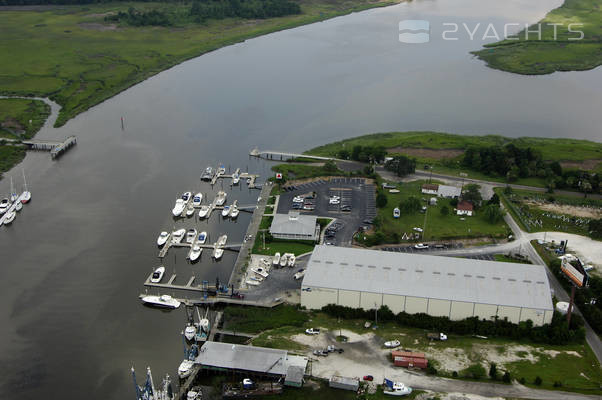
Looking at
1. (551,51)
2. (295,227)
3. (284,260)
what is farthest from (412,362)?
(551,51)

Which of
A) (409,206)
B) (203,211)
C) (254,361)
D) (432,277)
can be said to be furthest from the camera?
(203,211)

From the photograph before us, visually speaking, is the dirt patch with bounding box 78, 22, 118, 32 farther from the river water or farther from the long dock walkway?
the long dock walkway

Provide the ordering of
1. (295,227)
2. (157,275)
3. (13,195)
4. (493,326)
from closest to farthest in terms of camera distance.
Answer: (493,326)
(157,275)
(295,227)
(13,195)

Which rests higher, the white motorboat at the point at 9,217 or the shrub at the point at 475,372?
the white motorboat at the point at 9,217

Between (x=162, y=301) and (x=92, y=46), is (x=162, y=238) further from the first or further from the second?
(x=92, y=46)

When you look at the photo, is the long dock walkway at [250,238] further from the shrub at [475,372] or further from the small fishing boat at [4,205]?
the small fishing boat at [4,205]

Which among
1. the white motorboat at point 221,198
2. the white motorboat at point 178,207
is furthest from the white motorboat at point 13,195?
the white motorboat at point 221,198

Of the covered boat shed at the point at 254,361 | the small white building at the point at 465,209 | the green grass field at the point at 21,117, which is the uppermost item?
the green grass field at the point at 21,117

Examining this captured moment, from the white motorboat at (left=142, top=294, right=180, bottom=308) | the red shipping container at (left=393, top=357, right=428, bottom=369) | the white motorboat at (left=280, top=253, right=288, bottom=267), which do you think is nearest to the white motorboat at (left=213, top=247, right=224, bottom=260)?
the white motorboat at (left=280, top=253, right=288, bottom=267)
